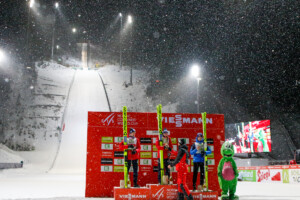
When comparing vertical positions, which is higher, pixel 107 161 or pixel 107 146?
pixel 107 146

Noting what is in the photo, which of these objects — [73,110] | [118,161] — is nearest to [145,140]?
[118,161]

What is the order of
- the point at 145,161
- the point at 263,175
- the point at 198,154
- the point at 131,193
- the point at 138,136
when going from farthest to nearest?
1. the point at 263,175
2. the point at 138,136
3. the point at 145,161
4. the point at 198,154
5. the point at 131,193

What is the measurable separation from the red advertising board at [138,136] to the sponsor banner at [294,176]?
8.71 meters

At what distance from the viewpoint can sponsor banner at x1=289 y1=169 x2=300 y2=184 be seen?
1617 centimetres

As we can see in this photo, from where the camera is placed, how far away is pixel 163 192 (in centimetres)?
758

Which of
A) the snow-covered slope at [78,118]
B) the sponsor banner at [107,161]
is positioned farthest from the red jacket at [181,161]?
the snow-covered slope at [78,118]

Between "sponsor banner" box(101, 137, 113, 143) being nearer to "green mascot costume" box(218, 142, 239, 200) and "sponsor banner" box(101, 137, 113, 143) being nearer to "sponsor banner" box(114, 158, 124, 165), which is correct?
"sponsor banner" box(114, 158, 124, 165)

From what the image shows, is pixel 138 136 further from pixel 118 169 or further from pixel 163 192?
pixel 163 192

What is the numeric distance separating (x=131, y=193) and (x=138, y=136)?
8.58 ft

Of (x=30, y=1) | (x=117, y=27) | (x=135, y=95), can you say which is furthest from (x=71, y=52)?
(x=135, y=95)

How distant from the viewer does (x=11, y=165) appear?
25.9m

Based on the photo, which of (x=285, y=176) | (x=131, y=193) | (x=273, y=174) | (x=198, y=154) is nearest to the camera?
(x=131, y=193)

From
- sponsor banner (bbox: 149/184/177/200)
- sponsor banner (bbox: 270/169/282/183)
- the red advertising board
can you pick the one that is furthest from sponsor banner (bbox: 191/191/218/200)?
sponsor banner (bbox: 270/169/282/183)

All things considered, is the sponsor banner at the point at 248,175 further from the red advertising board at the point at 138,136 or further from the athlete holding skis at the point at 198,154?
the athlete holding skis at the point at 198,154
